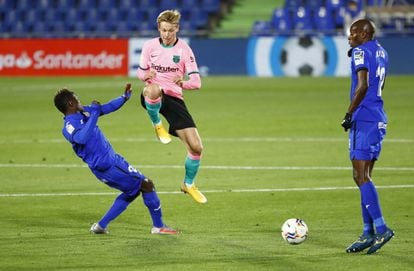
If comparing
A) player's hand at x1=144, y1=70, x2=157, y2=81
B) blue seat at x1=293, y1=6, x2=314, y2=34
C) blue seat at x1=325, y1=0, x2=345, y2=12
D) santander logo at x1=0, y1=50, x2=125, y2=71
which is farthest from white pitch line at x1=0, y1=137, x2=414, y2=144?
blue seat at x1=325, y1=0, x2=345, y2=12

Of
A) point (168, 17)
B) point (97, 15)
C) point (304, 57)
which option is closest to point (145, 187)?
point (168, 17)

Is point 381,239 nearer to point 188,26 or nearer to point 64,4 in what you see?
point 188,26

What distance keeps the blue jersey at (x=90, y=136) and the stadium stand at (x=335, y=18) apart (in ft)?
83.6

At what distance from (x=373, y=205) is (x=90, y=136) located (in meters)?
3.01

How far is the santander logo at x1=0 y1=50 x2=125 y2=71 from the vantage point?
37594 millimetres

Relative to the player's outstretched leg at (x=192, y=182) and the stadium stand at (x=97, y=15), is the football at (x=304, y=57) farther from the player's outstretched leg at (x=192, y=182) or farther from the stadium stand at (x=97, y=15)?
the player's outstretched leg at (x=192, y=182)

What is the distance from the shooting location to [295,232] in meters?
10.2

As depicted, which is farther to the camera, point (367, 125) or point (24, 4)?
point (24, 4)

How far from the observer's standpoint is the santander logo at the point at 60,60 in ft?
123

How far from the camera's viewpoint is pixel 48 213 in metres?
12.6

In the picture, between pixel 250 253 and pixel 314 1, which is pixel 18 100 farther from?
pixel 250 253

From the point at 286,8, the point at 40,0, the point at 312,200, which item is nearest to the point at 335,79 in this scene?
the point at 286,8

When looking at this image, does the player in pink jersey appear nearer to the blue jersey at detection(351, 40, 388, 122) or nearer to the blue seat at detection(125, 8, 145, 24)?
the blue jersey at detection(351, 40, 388, 122)

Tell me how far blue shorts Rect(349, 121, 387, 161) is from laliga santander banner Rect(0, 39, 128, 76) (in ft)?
89.6
